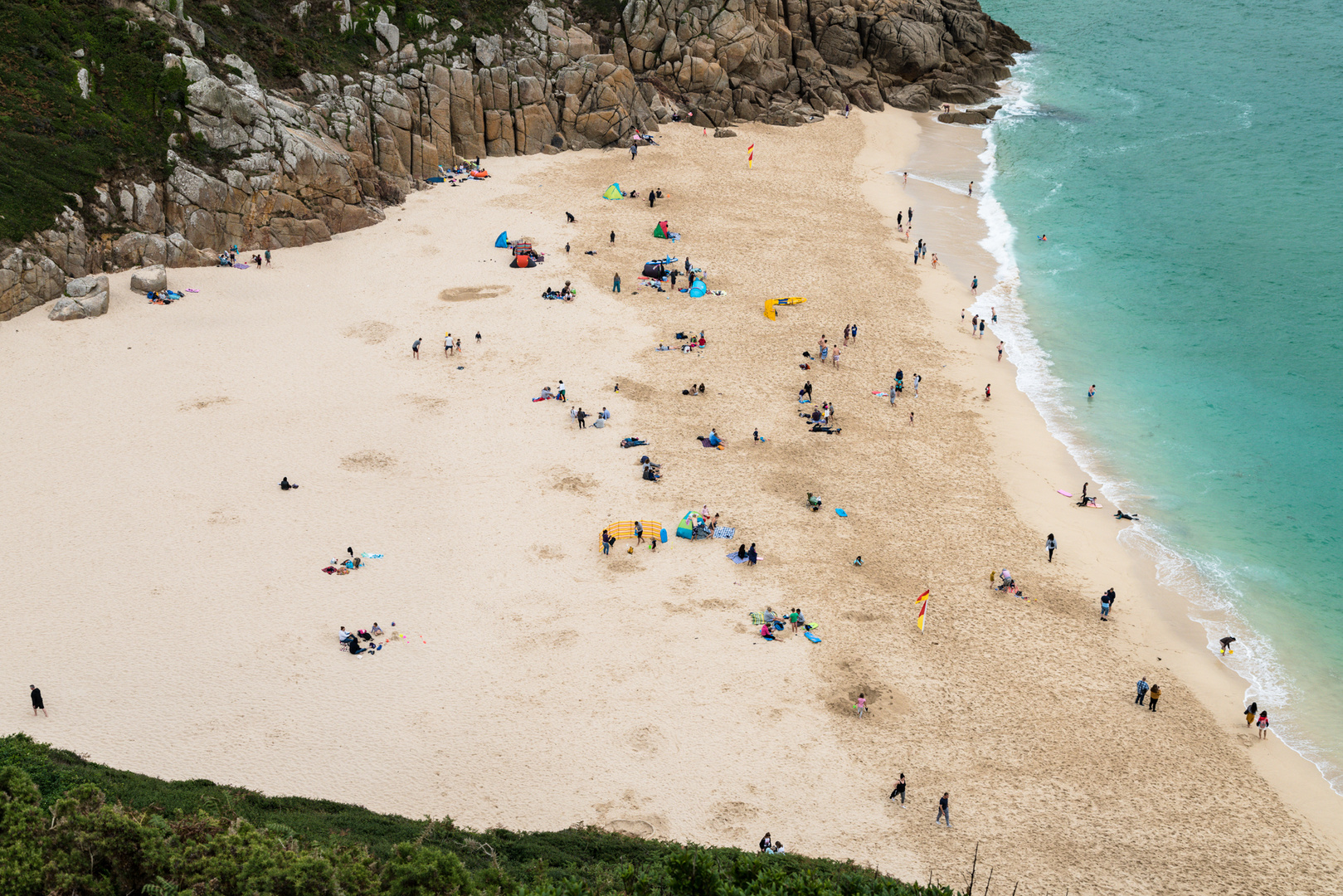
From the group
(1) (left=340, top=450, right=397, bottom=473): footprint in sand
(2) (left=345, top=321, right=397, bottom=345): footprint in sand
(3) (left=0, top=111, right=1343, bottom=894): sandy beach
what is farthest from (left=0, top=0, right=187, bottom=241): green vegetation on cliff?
(1) (left=340, top=450, right=397, bottom=473): footprint in sand


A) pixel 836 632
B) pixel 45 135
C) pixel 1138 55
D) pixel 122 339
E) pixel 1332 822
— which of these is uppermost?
pixel 1138 55

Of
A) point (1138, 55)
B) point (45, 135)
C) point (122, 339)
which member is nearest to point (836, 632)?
point (122, 339)

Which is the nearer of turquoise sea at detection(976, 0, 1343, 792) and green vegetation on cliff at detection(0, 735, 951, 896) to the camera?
green vegetation on cliff at detection(0, 735, 951, 896)

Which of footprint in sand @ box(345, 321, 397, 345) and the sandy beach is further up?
footprint in sand @ box(345, 321, 397, 345)

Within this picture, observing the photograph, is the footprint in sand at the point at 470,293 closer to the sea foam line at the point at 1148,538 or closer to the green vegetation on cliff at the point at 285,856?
the sea foam line at the point at 1148,538

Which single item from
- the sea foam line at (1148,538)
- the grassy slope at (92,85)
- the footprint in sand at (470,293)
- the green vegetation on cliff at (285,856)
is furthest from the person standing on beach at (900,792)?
the grassy slope at (92,85)

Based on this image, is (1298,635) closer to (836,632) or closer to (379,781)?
(836,632)

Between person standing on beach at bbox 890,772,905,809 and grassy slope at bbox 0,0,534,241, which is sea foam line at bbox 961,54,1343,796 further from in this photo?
grassy slope at bbox 0,0,534,241
